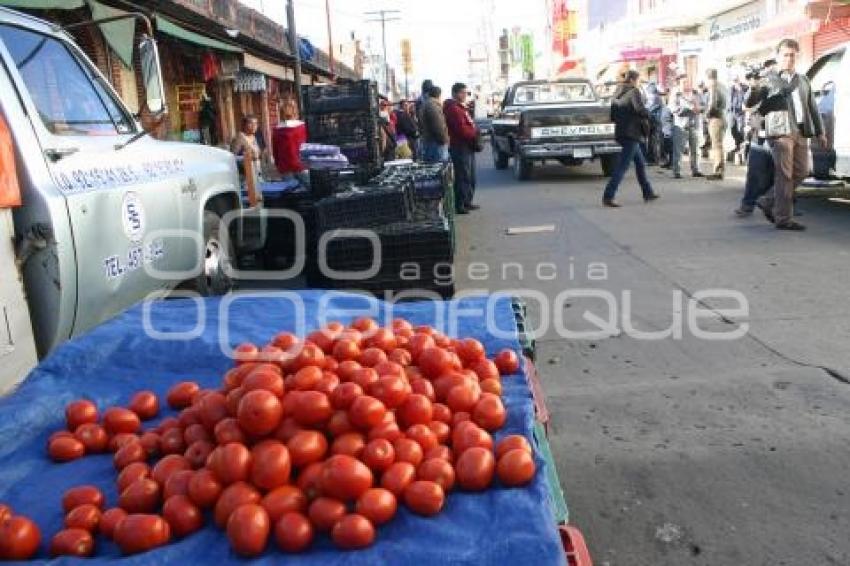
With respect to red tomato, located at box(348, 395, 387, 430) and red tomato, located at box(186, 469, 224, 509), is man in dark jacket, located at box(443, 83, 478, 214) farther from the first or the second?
red tomato, located at box(186, 469, 224, 509)

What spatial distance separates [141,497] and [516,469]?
3.29 feet

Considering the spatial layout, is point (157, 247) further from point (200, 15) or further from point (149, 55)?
point (200, 15)

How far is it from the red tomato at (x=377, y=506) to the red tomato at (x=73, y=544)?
2.22 feet

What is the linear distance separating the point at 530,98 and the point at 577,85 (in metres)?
1.09

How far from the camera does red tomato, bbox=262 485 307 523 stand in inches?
78.9

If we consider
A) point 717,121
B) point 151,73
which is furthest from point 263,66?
point 151,73

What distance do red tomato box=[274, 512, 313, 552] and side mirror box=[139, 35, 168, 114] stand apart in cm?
391

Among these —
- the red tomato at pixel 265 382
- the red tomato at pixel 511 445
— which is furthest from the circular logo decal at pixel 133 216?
the red tomato at pixel 511 445

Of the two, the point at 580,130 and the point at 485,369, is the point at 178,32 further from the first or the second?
the point at 485,369

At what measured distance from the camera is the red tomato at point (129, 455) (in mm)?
2404

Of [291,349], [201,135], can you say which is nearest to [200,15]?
[201,135]

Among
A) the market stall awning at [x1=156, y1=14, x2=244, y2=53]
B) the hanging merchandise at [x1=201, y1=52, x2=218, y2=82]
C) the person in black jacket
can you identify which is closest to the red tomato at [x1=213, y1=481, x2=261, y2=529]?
the market stall awning at [x1=156, y1=14, x2=244, y2=53]

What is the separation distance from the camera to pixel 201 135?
16.7 metres

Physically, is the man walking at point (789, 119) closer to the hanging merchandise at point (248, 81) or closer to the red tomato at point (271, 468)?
the red tomato at point (271, 468)
